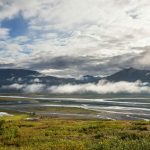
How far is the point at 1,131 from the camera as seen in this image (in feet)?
133

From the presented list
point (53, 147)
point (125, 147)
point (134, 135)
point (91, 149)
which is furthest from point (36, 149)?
point (134, 135)

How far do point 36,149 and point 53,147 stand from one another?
5.34 ft

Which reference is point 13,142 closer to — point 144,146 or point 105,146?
point 105,146

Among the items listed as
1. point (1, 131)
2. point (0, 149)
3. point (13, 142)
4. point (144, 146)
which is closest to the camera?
point (144, 146)

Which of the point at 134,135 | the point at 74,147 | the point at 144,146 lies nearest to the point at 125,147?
the point at 144,146

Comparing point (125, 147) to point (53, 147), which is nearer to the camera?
point (125, 147)

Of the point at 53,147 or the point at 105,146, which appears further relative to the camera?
the point at 53,147

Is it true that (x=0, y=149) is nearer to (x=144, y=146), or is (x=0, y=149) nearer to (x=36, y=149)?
(x=36, y=149)

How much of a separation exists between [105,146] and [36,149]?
17.3 feet

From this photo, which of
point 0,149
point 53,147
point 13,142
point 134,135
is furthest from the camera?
point 134,135

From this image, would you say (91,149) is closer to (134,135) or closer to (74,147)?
(74,147)

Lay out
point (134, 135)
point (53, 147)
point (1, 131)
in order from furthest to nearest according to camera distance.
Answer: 1. point (1, 131)
2. point (134, 135)
3. point (53, 147)

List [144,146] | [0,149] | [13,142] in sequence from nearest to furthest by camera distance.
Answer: [144,146] < [0,149] < [13,142]

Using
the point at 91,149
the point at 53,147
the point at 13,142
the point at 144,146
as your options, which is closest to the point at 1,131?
the point at 13,142
